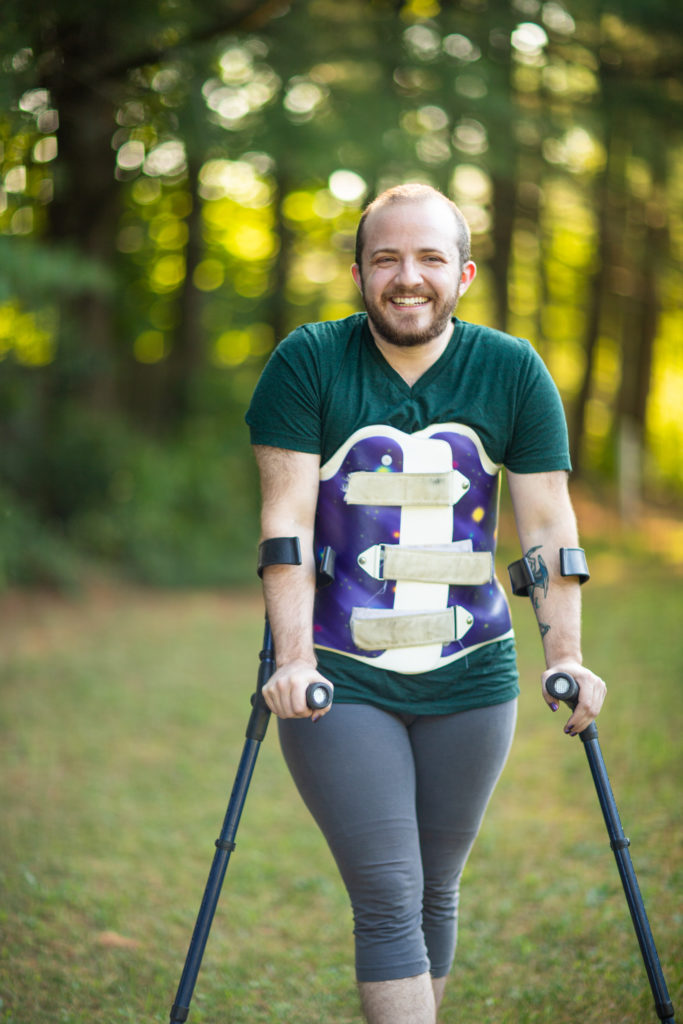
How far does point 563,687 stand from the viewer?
104 inches

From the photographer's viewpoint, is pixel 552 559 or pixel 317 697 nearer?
pixel 317 697

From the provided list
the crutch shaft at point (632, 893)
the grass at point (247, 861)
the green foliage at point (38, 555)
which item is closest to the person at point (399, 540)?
the crutch shaft at point (632, 893)

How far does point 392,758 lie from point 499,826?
3339 mm

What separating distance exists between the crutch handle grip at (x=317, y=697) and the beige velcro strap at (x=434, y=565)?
339 mm

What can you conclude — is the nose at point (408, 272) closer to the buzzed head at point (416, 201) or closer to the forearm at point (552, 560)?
the buzzed head at point (416, 201)

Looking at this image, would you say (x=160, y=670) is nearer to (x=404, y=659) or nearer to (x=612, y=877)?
(x=612, y=877)

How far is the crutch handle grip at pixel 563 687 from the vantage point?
2646mm

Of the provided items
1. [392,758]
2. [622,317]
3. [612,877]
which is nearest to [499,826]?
[612,877]

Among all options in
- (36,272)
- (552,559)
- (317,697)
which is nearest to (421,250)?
(552,559)

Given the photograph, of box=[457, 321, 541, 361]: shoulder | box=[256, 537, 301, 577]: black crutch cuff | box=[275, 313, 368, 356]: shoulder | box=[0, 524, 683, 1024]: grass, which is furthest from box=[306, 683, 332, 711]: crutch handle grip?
box=[0, 524, 683, 1024]: grass

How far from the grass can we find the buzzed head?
256cm

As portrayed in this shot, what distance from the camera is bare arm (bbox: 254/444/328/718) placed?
264 centimetres

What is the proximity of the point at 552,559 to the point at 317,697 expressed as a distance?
2.46ft

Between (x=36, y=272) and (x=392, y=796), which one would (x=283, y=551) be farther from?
(x=36, y=272)
